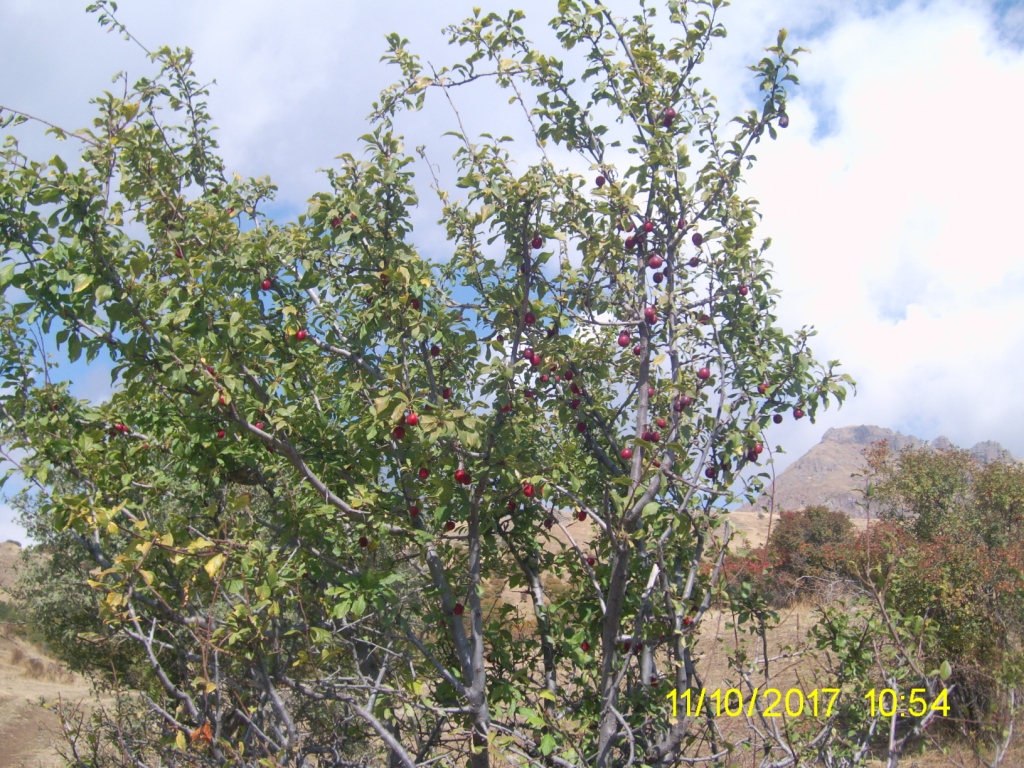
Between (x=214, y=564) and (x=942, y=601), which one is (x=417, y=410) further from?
(x=942, y=601)

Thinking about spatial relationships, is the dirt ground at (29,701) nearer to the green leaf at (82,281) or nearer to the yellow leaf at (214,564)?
the yellow leaf at (214,564)

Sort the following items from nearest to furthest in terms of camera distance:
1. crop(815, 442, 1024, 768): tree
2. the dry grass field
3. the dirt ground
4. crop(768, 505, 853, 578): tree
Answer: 1. crop(815, 442, 1024, 768): tree
2. the dry grass field
3. the dirt ground
4. crop(768, 505, 853, 578): tree

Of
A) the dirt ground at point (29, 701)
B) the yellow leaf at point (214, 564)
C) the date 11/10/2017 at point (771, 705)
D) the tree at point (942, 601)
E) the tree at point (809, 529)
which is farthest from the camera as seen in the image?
the tree at point (809, 529)

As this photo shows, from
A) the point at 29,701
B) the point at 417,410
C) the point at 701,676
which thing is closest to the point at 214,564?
the point at 417,410

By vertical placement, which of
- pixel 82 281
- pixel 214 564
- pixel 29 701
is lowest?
pixel 29 701

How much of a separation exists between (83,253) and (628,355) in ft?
9.47

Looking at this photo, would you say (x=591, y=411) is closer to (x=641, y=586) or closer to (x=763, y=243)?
(x=641, y=586)

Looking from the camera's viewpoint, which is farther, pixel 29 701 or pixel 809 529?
pixel 809 529

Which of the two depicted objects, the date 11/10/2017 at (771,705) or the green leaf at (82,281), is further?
the date 11/10/2017 at (771,705)

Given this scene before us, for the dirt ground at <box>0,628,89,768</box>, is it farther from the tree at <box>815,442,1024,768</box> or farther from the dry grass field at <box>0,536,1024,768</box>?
the tree at <box>815,442,1024,768</box>

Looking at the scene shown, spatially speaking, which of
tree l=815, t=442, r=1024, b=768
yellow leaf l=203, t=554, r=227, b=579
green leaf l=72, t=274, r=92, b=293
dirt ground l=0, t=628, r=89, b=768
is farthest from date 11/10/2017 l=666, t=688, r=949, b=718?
dirt ground l=0, t=628, r=89, b=768

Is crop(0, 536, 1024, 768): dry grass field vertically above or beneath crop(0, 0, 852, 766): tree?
beneath

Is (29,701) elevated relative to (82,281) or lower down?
lower down

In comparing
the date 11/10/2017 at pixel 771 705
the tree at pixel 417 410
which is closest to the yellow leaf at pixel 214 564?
the tree at pixel 417 410
